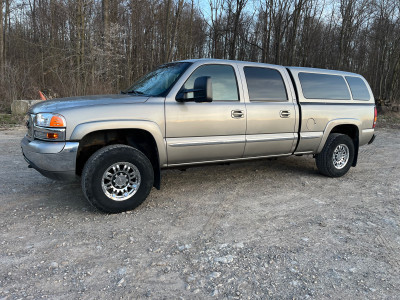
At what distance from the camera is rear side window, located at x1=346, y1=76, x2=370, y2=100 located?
224 inches

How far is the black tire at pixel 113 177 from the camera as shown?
3482mm

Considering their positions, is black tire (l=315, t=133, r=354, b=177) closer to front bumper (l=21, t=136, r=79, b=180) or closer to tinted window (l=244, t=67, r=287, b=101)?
tinted window (l=244, t=67, r=287, b=101)

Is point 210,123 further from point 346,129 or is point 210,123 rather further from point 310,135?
point 346,129

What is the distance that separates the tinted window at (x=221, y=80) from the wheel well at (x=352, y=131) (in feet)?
7.90

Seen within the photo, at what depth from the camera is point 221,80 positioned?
435 centimetres

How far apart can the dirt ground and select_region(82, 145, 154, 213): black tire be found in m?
0.17

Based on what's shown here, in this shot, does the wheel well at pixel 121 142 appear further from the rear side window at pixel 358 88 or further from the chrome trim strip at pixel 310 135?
the rear side window at pixel 358 88

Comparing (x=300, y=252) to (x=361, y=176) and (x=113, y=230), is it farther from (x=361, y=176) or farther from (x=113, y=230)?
(x=361, y=176)

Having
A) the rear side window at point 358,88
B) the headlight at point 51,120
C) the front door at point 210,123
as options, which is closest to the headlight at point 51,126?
the headlight at point 51,120

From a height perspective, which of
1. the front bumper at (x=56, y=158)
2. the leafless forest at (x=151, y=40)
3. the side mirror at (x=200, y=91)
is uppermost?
the leafless forest at (x=151, y=40)

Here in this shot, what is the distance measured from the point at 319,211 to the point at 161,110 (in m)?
2.38

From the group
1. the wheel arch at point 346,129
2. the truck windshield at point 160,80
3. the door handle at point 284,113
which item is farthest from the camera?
the wheel arch at point 346,129

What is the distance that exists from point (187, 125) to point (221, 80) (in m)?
0.87

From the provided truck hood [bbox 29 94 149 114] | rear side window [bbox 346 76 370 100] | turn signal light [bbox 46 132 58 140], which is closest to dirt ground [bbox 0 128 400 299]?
turn signal light [bbox 46 132 58 140]
